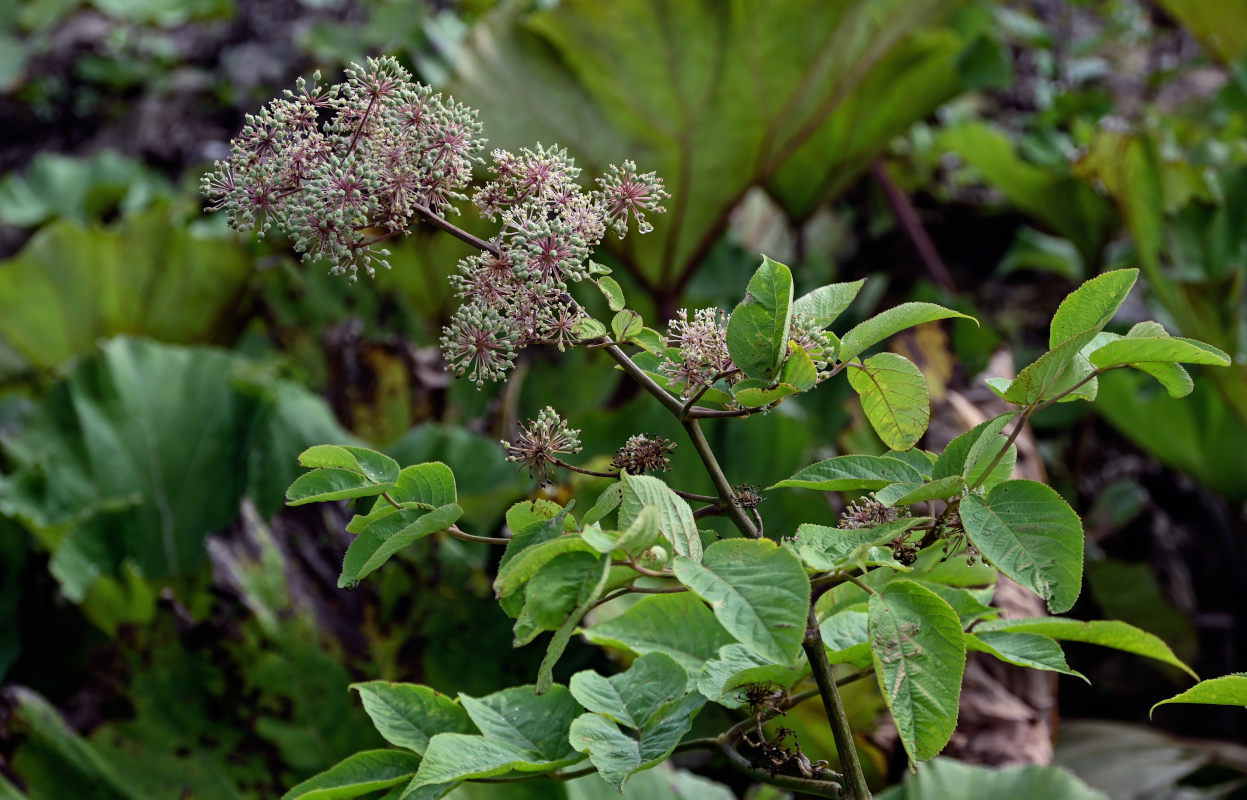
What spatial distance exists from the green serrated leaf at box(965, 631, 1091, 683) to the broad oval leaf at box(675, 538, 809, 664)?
0.50 ft

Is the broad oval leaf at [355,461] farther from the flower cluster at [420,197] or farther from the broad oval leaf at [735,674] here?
the broad oval leaf at [735,674]

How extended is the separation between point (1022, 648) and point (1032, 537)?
118mm

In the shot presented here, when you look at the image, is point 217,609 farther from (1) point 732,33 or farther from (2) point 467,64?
(1) point 732,33

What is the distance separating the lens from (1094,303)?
0.41m

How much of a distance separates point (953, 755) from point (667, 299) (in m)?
0.86

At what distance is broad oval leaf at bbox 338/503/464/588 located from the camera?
41cm

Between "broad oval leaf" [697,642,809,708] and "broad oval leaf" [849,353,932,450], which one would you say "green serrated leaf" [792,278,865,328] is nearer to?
"broad oval leaf" [849,353,932,450]

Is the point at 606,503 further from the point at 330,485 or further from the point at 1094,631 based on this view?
the point at 1094,631

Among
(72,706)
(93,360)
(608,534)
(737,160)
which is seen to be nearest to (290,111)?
(608,534)

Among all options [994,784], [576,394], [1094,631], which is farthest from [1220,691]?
[576,394]

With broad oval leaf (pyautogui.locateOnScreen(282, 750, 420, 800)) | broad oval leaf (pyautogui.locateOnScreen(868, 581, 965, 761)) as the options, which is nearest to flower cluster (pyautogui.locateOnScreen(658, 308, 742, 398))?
broad oval leaf (pyautogui.locateOnScreen(868, 581, 965, 761))

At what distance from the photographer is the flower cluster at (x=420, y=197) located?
411 mm

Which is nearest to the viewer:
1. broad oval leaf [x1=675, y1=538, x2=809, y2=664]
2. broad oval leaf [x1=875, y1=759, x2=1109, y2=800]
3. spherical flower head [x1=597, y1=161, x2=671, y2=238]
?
broad oval leaf [x1=675, y1=538, x2=809, y2=664]

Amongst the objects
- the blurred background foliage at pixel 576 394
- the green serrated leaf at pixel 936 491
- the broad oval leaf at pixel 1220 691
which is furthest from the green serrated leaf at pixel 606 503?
the blurred background foliage at pixel 576 394
